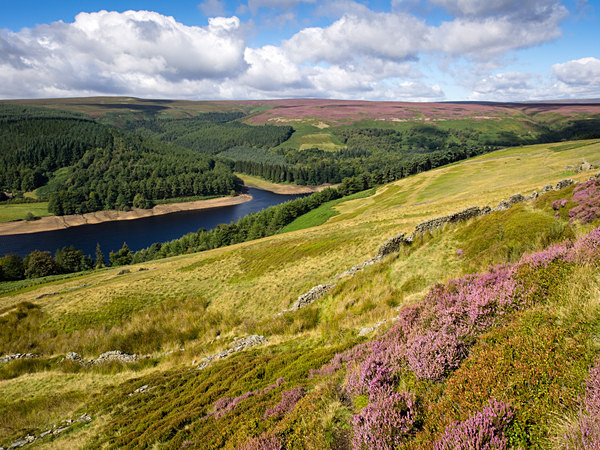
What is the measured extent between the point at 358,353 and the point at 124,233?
14532cm

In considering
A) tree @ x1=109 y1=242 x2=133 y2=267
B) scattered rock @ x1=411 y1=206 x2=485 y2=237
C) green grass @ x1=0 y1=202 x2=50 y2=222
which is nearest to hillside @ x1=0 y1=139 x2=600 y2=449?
scattered rock @ x1=411 y1=206 x2=485 y2=237

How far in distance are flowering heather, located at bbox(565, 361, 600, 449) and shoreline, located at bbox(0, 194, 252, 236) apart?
175937 mm

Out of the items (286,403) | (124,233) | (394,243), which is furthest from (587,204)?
(124,233)

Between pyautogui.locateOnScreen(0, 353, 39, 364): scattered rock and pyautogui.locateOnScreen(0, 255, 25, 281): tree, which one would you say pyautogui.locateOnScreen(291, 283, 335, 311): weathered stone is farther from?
pyautogui.locateOnScreen(0, 255, 25, 281): tree

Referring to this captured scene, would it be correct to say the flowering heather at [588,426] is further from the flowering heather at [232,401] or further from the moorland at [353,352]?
the flowering heather at [232,401]

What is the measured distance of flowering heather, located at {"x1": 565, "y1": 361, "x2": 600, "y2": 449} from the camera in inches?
124

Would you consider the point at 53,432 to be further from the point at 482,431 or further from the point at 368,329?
the point at 482,431

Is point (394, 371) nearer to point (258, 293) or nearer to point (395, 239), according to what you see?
point (395, 239)

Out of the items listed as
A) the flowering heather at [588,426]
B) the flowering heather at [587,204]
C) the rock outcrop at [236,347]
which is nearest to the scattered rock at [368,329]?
the rock outcrop at [236,347]

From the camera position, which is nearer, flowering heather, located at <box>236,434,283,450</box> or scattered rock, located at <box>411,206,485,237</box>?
flowering heather, located at <box>236,434,283,450</box>

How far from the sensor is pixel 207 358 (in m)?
14.7

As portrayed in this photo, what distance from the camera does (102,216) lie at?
156875 millimetres

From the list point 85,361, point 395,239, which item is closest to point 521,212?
point 395,239

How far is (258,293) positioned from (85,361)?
11716 millimetres
